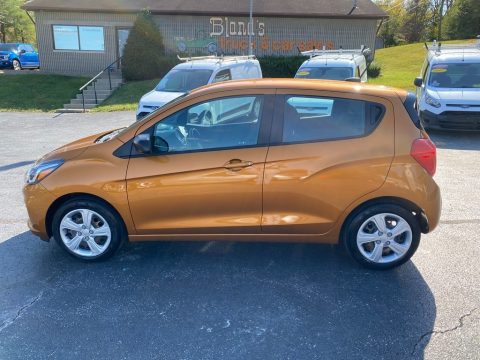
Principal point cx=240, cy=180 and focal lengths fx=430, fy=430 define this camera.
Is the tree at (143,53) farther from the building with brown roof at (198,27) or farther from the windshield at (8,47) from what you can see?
the windshield at (8,47)

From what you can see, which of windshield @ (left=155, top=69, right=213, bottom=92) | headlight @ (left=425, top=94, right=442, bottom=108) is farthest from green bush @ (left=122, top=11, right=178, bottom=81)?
headlight @ (left=425, top=94, right=442, bottom=108)

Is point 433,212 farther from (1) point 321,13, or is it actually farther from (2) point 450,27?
(2) point 450,27

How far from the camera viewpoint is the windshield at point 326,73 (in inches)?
471

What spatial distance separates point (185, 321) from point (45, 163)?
209cm

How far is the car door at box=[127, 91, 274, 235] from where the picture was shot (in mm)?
Answer: 3770

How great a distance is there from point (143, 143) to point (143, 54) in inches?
697

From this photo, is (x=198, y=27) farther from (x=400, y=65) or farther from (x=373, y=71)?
(x=400, y=65)

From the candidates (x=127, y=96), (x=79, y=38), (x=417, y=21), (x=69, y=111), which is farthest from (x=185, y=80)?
(x=417, y=21)

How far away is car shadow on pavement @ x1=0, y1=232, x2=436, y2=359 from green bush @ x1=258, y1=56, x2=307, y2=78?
1799 centimetres

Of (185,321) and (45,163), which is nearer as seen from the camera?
(185,321)

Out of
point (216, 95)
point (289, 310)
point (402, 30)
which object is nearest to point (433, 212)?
point (289, 310)

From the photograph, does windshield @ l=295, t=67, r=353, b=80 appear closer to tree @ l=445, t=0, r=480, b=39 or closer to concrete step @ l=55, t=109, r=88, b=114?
concrete step @ l=55, t=109, r=88, b=114

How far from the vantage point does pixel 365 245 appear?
3934 millimetres

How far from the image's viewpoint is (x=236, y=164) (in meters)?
3.74
